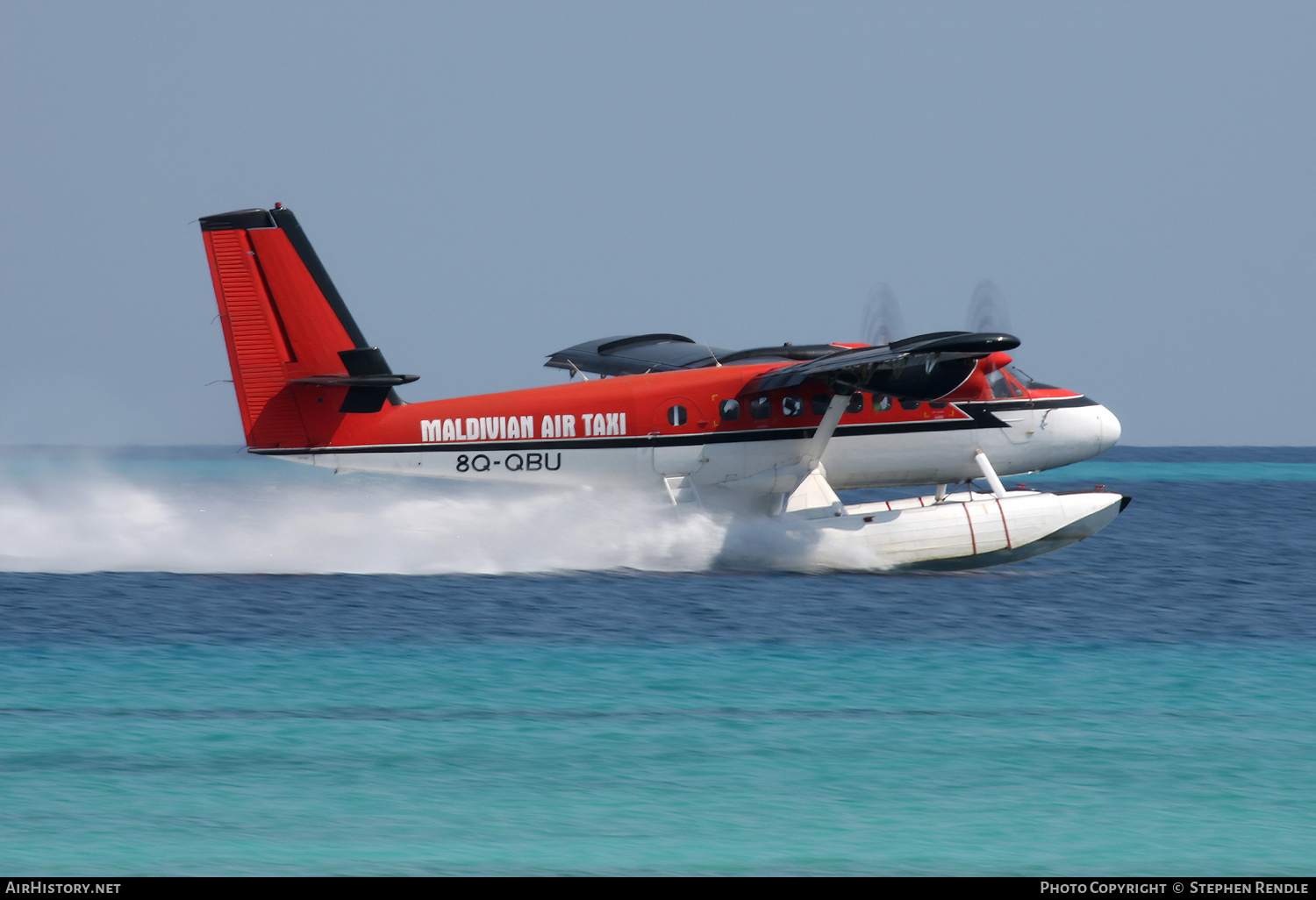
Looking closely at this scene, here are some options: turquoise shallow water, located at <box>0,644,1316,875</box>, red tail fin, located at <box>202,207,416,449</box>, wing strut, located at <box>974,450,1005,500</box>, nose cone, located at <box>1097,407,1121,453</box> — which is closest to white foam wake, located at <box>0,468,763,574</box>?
red tail fin, located at <box>202,207,416,449</box>

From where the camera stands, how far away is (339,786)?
8.84m

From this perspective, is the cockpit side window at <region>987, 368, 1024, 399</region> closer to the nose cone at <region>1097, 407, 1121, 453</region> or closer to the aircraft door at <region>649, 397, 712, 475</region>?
the nose cone at <region>1097, 407, 1121, 453</region>

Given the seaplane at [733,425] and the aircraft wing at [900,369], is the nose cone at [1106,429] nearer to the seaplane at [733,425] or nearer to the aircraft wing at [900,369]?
the seaplane at [733,425]

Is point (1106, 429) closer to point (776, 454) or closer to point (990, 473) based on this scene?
point (990, 473)

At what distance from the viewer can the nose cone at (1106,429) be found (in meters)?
18.7

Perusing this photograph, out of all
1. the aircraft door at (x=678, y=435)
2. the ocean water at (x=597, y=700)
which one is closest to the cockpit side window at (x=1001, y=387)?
the ocean water at (x=597, y=700)

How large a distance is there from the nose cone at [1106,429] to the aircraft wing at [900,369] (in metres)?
3.54

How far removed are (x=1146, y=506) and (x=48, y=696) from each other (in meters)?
30.6

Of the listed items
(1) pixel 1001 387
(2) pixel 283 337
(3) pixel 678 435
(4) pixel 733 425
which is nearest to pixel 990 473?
(1) pixel 1001 387

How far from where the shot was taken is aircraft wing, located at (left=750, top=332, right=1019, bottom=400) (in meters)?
15.6

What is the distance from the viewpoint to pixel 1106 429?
18.7m

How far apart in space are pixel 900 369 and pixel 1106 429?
4366 millimetres

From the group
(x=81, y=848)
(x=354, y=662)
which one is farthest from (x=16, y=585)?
(x=81, y=848)

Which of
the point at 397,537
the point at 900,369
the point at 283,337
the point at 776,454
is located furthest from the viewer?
the point at 397,537
